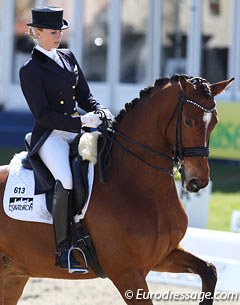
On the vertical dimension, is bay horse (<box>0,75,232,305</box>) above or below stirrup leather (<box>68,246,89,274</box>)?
above

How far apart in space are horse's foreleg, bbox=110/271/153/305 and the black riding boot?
352mm

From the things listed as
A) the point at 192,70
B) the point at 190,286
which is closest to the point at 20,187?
the point at 190,286

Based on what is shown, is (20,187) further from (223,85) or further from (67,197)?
(223,85)

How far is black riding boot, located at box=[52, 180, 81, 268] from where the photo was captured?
5.70 metres

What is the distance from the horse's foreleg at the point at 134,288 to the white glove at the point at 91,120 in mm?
990

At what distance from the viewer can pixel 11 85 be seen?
62.7 ft

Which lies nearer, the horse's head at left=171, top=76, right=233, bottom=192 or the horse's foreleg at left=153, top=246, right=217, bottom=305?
the horse's head at left=171, top=76, right=233, bottom=192

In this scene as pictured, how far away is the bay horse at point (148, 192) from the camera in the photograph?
545cm

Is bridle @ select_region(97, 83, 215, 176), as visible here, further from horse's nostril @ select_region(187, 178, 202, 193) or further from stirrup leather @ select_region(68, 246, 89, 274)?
stirrup leather @ select_region(68, 246, 89, 274)

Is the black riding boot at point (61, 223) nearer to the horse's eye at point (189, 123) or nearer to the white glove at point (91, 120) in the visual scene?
the white glove at point (91, 120)

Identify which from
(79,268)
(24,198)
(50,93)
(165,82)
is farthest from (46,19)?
(79,268)

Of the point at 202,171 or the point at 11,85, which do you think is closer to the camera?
the point at 202,171

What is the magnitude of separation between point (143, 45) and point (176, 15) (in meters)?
1.13

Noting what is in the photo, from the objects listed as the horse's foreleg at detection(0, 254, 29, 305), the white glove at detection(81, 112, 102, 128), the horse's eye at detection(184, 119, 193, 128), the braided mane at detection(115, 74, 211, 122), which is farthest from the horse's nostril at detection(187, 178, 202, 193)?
the horse's foreleg at detection(0, 254, 29, 305)
